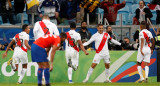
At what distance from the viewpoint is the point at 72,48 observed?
693 inches

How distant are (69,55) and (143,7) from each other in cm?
498

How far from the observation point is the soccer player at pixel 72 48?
17484 mm

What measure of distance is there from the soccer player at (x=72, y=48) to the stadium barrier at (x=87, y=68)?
127cm

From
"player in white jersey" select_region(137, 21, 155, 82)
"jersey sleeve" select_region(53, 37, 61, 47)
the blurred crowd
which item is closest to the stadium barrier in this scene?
"player in white jersey" select_region(137, 21, 155, 82)

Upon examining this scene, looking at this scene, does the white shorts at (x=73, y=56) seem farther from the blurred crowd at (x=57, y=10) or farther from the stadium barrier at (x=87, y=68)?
the blurred crowd at (x=57, y=10)

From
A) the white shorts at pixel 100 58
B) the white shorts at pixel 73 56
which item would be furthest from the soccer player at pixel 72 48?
the white shorts at pixel 100 58

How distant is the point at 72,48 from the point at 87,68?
1.93 m

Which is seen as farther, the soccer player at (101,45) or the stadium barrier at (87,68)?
the stadium barrier at (87,68)

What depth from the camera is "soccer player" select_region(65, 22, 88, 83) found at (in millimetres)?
17484

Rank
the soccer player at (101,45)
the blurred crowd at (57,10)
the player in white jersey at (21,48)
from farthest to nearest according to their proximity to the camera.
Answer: the blurred crowd at (57,10)
the soccer player at (101,45)
the player in white jersey at (21,48)

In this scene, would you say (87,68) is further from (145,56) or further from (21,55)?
(21,55)

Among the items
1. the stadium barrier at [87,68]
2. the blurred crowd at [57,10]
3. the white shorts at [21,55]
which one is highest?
the blurred crowd at [57,10]

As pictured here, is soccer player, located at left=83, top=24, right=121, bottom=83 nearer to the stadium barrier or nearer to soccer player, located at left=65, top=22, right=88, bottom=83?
soccer player, located at left=65, top=22, right=88, bottom=83

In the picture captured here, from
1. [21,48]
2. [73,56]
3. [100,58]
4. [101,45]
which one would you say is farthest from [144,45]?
[21,48]
